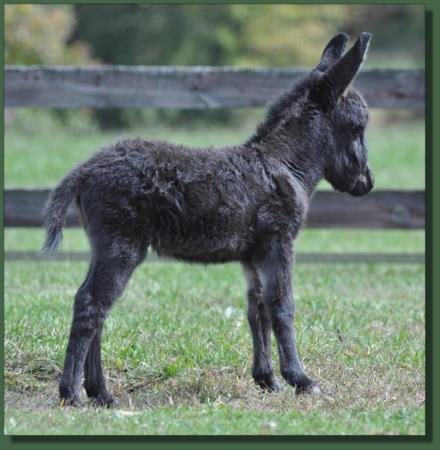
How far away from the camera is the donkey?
5.81 m

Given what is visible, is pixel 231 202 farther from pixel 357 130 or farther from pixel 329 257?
pixel 329 257

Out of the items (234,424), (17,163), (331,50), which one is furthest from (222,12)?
(234,424)

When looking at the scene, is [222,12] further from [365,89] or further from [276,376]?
[276,376]

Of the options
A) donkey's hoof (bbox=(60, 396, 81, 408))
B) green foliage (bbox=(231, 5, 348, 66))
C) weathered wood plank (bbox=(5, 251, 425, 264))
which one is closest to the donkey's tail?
donkey's hoof (bbox=(60, 396, 81, 408))

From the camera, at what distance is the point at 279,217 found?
6254mm

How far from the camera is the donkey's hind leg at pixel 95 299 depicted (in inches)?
227

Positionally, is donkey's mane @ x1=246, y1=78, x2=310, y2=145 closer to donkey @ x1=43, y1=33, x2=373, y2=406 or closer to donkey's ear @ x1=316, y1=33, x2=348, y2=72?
donkey @ x1=43, y1=33, x2=373, y2=406

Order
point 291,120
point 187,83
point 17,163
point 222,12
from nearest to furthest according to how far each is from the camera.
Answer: point 291,120, point 187,83, point 17,163, point 222,12

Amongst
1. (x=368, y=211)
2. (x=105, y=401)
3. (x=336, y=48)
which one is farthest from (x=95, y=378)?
(x=368, y=211)

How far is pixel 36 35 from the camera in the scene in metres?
24.3

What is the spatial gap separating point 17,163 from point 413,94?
10.4 meters

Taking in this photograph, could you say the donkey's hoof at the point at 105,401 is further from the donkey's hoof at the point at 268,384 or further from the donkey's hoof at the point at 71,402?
the donkey's hoof at the point at 268,384


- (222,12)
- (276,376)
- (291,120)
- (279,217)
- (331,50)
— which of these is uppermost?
(222,12)

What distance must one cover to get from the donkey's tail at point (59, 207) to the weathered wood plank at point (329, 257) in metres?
5.74
